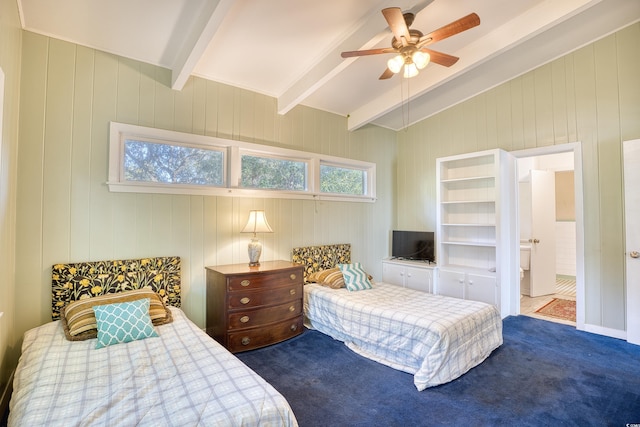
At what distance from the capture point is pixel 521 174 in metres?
5.50

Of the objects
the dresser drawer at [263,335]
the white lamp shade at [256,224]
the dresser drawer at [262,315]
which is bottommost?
the dresser drawer at [263,335]

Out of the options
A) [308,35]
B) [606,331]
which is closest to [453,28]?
[308,35]

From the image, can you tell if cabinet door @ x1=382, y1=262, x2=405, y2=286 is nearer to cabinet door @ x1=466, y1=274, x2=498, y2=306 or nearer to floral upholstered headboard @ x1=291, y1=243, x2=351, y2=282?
floral upholstered headboard @ x1=291, y1=243, x2=351, y2=282

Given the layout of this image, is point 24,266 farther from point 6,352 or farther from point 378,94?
point 378,94

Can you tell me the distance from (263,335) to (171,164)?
1.97 meters

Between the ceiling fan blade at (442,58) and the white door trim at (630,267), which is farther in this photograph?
the white door trim at (630,267)

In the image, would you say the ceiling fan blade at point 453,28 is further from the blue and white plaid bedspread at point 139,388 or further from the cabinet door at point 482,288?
the cabinet door at point 482,288

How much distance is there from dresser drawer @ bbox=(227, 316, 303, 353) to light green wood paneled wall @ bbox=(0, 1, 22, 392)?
1557 mm

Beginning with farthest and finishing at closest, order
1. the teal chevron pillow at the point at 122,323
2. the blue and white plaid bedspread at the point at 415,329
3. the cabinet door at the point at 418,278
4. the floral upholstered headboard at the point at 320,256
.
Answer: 1. the cabinet door at the point at 418,278
2. the floral upholstered headboard at the point at 320,256
3. the blue and white plaid bedspread at the point at 415,329
4. the teal chevron pillow at the point at 122,323

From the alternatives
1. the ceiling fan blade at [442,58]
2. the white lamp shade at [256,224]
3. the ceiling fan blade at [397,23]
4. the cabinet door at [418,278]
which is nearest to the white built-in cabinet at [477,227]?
the cabinet door at [418,278]

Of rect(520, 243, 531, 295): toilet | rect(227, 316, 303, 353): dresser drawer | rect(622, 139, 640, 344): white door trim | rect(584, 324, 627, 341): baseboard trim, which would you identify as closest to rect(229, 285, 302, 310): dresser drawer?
rect(227, 316, 303, 353): dresser drawer

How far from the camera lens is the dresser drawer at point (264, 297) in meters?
2.93

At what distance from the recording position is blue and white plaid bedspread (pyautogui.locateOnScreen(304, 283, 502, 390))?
2.43 meters

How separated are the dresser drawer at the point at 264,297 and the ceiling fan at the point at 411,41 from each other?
231 centimetres
